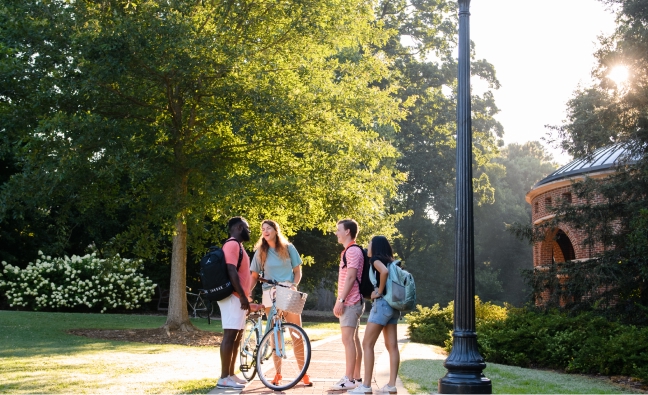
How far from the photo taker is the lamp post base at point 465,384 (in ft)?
25.6

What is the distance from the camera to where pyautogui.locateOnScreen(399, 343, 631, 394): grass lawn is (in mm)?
9841

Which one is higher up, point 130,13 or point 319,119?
point 130,13

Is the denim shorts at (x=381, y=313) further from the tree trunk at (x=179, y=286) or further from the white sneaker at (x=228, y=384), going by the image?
the tree trunk at (x=179, y=286)

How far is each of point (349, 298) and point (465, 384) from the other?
1.64 meters

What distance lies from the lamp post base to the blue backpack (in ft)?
2.92

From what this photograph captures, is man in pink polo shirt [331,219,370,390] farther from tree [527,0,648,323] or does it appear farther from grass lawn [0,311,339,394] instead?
tree [527,0,648,323]

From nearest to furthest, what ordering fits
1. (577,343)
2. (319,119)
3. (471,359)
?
(471,359) < (577,343) < (319,119)

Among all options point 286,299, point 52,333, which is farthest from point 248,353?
point 52,333

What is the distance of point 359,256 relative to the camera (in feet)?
28.0

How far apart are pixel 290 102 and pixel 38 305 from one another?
14.3 metres

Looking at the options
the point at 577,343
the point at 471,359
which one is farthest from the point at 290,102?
the point at 471,359

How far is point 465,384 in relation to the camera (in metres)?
7.81

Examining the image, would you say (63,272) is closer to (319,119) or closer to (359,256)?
(319,119)

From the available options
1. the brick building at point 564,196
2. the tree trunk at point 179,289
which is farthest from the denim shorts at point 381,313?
the brick building at point 564,196
